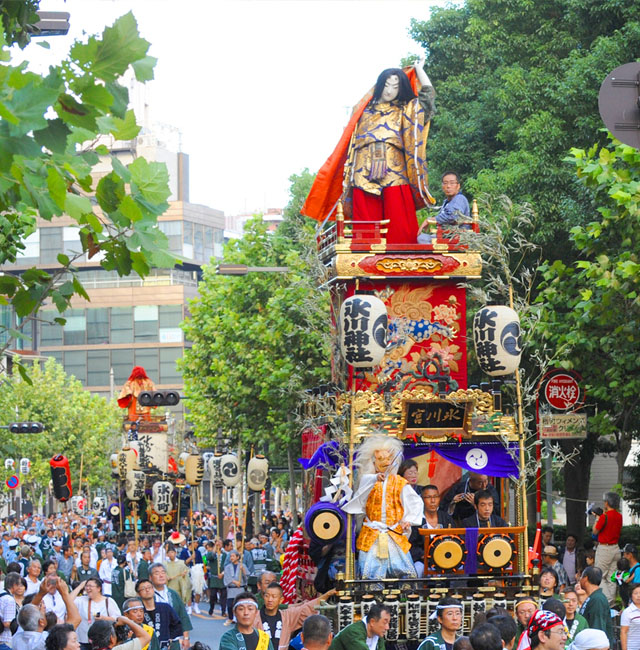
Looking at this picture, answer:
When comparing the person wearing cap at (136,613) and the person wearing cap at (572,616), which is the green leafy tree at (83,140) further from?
the person wearing cap at (572,616)

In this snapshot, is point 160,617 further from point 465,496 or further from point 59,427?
point 59,427

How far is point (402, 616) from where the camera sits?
16656 mm

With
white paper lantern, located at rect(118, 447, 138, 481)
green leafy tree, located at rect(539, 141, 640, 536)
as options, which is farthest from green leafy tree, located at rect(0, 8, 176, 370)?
white paper lantern, located at rect(118, 447, 138, 481)

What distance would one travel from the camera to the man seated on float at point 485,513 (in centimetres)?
1759

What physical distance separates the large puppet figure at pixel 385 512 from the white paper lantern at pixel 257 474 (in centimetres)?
1383

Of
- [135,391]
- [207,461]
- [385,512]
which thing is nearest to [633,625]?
[385,512]

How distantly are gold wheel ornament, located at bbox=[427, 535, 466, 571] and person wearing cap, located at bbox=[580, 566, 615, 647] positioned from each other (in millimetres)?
3961

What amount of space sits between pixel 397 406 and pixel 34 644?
7323 millimetres

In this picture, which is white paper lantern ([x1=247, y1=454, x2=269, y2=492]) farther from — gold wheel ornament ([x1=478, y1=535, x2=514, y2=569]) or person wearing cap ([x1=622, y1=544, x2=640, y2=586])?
gold wheel ornament ([x1=478, y1=535, x2=514, y2=569])

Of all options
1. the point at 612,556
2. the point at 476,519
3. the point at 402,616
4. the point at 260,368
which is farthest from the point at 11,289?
the point at 260,368

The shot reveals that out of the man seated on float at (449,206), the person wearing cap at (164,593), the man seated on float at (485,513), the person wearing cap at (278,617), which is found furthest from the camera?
the man seated on float at (449,206)

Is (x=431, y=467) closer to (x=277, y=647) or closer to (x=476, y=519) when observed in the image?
(x=476, y=519)

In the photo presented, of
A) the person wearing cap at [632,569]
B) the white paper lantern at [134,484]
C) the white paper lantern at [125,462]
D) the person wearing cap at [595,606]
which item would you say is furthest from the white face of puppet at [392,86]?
the white paper lantern at [125,462]

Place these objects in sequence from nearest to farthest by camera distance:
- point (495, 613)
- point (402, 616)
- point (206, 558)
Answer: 1. point (495, 613)
2. point (402, 616)
3. point (206, 558)
